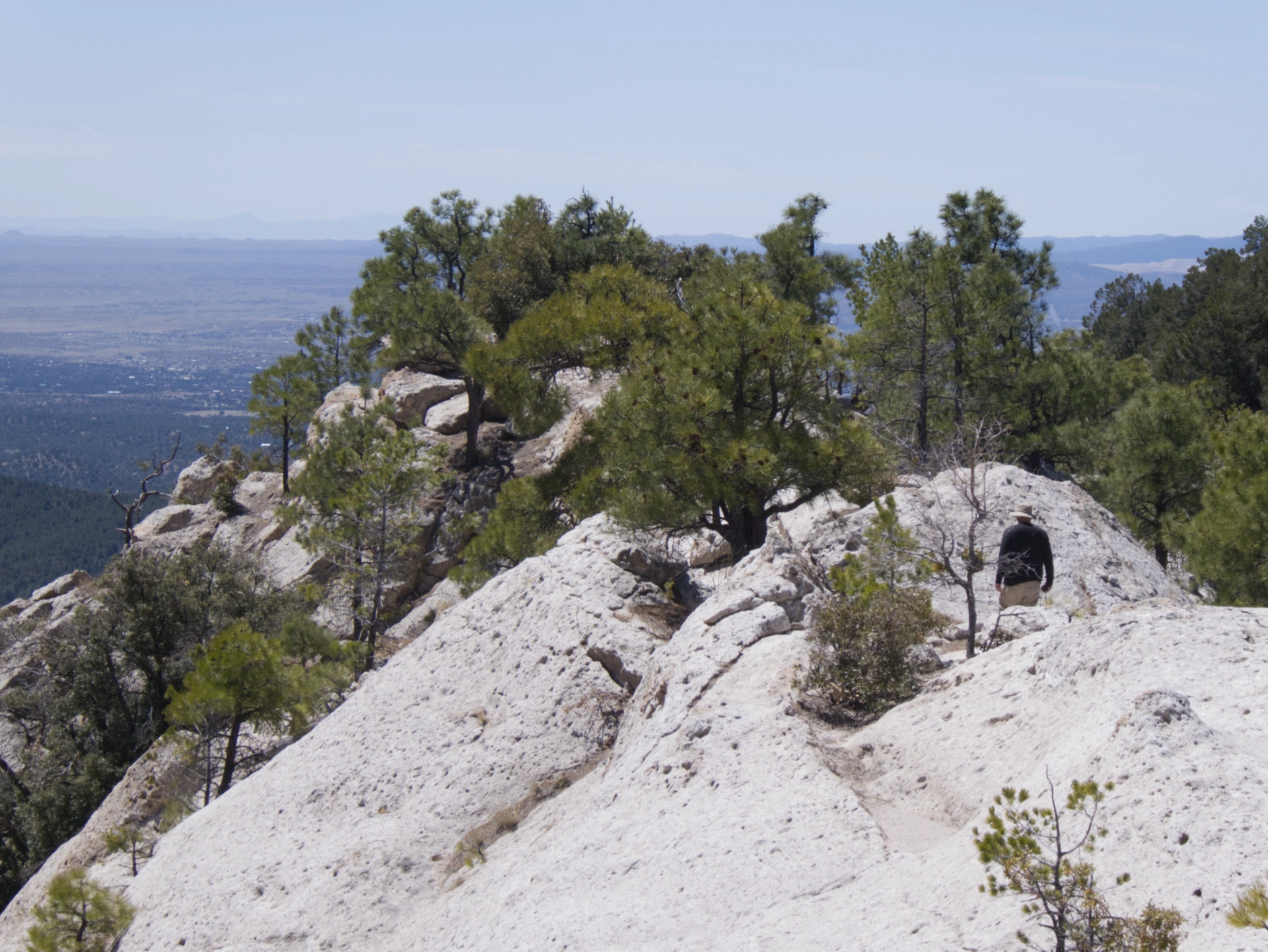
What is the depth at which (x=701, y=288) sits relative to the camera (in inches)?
1146

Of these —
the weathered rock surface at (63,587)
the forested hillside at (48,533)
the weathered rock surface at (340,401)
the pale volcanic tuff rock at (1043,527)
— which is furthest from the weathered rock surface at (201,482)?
the forested hillside at (48,533)

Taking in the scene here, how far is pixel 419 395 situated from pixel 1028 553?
88.9ft

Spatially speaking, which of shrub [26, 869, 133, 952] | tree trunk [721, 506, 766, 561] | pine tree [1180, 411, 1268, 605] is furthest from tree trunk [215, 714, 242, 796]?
pine tree [1180, 411, 1268, 605]

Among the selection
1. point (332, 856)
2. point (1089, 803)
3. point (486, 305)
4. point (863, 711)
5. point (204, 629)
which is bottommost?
point (204, 629)

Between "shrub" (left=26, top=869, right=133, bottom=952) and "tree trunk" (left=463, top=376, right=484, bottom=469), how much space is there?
1821cm

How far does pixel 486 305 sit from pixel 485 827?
25.4 metres

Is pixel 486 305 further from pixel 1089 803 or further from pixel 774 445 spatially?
pixel 1089 803

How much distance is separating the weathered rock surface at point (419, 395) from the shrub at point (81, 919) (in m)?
22.1

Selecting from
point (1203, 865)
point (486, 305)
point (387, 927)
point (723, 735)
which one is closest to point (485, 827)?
point (387, 927)

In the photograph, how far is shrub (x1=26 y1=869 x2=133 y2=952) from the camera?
1228 centimetres

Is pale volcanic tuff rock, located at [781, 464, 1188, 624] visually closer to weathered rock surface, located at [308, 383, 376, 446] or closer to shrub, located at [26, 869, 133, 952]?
shrub, located at [26, 869, 133, 952]

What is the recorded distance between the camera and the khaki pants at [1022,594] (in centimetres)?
1134

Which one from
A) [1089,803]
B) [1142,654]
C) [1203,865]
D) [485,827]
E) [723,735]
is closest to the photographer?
[1203,865]

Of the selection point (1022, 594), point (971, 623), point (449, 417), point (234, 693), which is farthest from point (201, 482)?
point (971, 623)
